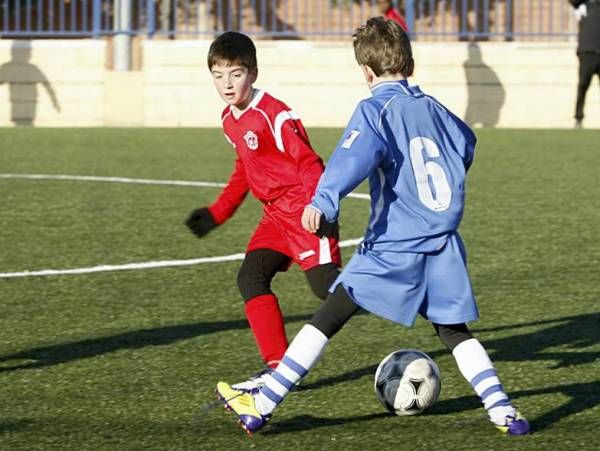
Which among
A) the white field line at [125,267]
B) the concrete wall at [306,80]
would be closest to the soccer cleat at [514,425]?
the white field line at [125,267]

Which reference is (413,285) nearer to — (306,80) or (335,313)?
(335,313)

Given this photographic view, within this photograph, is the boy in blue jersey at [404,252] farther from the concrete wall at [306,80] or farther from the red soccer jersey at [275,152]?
the concrete wall at [306,80]

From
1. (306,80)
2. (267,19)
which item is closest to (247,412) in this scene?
(306,80)

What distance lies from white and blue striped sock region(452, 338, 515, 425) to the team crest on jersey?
3.95 ft

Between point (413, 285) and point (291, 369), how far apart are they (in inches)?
17.7

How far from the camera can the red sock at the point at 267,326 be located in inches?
215

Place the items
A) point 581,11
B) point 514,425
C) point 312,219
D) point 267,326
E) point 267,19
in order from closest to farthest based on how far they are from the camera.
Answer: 1. point 312,219
2. point 514,425
3. point 267,326
4. point 581,11
5. point 267,19

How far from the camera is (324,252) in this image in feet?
17.7

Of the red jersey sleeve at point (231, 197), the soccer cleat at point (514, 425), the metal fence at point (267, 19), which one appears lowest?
the soccer cleat at point (514, 425)

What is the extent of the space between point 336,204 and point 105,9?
16.9 m

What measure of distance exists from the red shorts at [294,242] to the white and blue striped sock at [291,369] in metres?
0.72

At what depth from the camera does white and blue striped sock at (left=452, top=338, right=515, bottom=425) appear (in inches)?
181

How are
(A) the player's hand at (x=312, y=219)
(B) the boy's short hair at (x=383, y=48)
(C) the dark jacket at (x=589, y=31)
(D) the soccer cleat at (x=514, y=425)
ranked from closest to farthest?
(A) the player's hand at (x=312, y=219) → (D) the soccer cleat at (x=514, y=425) → (B) the boy's short hair at (x=383, y=48) → (C) the dark jacket at (x=589, y=31)

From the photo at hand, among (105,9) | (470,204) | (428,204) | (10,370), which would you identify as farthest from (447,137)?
(105,9)
